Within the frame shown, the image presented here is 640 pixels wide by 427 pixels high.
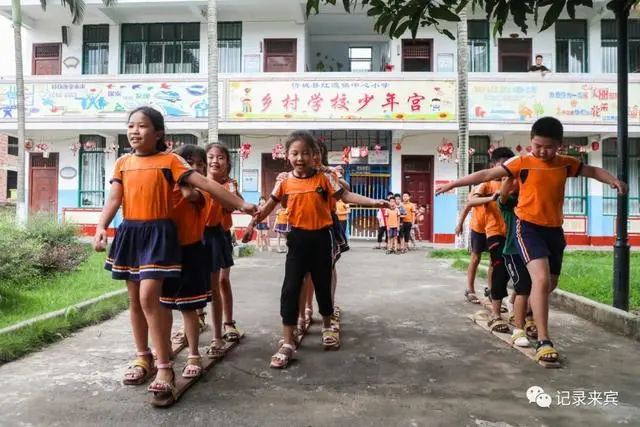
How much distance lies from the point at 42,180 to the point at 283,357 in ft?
50.7

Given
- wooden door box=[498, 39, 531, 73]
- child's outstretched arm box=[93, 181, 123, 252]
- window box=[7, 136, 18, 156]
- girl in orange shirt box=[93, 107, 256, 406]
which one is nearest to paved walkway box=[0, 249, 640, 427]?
girl in orange shirt box=[93, 107, 256, 406]

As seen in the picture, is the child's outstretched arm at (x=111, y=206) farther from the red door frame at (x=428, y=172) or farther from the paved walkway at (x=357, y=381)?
the red door frame at (x=428, y=172)

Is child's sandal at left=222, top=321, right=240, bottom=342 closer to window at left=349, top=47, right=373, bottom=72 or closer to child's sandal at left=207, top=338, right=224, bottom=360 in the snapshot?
child's sandal at left=207, top=338, right=224, bottom=360

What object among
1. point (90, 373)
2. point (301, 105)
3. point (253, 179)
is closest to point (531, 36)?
point (301, 105)

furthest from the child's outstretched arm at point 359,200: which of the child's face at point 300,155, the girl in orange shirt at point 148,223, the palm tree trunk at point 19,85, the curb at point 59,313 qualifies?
the palm tree trunk at point 19,85

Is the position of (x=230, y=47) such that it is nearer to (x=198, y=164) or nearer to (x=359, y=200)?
(x=198, y=164)

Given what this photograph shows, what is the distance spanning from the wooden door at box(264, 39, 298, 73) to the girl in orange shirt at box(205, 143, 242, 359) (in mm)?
12035

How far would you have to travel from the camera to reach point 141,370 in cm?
306

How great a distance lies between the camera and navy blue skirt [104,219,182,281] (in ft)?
9.36

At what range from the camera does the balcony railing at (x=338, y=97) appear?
13391 millimetres

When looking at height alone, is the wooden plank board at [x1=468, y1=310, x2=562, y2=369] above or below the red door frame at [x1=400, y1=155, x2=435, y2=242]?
below

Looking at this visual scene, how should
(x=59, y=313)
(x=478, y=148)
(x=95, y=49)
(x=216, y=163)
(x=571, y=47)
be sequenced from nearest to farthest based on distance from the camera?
(x=216, y=163), (x=59, y=313), (x=478, y=148), (x=571, y=47), (x=95, y=49)

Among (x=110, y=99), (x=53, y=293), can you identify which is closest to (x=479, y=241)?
(x=53, y=293)

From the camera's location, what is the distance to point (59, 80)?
14.0m
